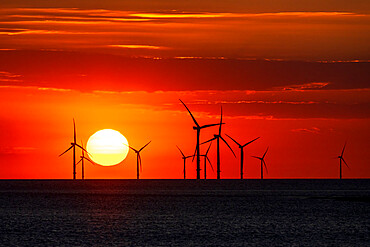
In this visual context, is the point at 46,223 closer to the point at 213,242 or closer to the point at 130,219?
the point at 130,219

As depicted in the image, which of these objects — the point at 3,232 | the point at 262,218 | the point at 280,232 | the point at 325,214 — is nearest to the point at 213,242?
the point at 280,232

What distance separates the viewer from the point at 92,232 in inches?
3329

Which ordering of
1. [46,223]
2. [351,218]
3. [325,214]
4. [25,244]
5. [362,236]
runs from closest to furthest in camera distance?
1. [25,244]
2. [362,236]
3. [46,223]
4. [351,218]
5. [325,214]

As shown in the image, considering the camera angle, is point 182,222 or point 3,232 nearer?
point 3,232

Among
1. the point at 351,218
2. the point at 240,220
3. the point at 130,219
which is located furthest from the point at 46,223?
the point at 351,218

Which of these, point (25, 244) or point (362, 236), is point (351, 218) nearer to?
point (362, 236)

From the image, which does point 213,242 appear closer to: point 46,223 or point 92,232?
point 92,232

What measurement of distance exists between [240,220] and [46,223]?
22.1m

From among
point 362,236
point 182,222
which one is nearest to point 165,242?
point 362,236

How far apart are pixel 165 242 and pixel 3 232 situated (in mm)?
18761

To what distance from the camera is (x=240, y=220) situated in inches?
4176

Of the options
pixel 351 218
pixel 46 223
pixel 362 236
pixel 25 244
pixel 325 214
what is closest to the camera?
pixel 25 244

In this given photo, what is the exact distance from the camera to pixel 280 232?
8538cm

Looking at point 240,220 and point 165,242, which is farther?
point 240,220
